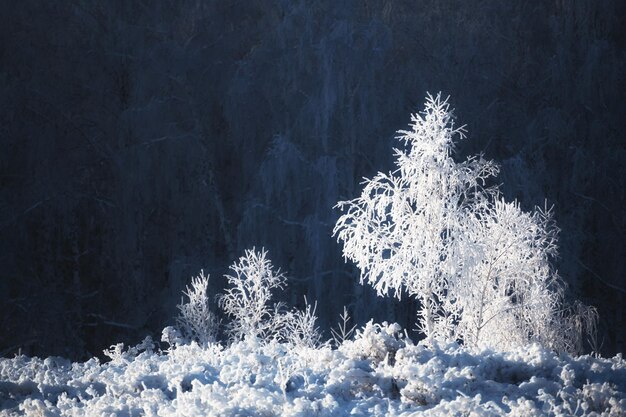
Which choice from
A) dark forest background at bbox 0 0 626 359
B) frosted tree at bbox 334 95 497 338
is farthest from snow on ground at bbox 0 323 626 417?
dark forest background at bbox 0 0 626 359

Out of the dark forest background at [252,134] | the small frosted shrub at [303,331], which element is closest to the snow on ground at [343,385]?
the small frosted shrub at [303,331]

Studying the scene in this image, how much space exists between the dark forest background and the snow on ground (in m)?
8.56

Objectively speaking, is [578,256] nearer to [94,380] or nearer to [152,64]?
[152,64]

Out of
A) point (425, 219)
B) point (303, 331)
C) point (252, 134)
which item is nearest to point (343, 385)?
point (425, 219)

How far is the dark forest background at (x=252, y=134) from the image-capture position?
14.4m

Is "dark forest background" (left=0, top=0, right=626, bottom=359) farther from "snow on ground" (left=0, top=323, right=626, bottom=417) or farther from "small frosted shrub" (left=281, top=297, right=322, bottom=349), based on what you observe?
"snow on ground" (left=0, top=323, right=626, bottom=417)

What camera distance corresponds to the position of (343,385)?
5.23 meters

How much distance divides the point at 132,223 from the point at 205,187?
1.44 m

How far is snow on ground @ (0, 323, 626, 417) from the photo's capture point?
15.8ft

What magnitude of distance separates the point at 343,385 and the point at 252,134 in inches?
424

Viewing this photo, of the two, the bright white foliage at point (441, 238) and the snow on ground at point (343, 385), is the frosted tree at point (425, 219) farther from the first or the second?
the snow on ground at point (343, 385)

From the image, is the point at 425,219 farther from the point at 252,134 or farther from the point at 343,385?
A: the point at 252,134

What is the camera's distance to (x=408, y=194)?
29.0ft

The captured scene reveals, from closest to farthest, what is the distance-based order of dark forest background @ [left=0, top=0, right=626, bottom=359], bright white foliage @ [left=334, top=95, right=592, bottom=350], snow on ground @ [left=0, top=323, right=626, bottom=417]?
snow on ground @ [left=0, top=323, right=626, bottom=417] → bright white foliage @ [left=334, top=95, right=592, bottom=350] → dark forest background @ [left=0, top=0, right=626, bottom=359]
